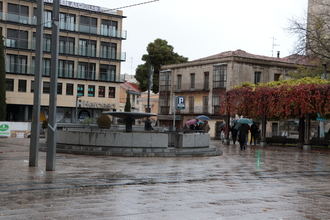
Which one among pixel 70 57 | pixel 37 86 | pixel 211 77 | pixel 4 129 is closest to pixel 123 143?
pixel 37 86

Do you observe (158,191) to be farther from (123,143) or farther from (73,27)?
(73,27)

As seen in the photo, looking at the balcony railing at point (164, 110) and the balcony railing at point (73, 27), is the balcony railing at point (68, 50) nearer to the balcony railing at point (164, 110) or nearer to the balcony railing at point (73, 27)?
the balcony railing at point (73, 27)

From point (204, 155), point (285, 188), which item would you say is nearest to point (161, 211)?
point (285, 188)

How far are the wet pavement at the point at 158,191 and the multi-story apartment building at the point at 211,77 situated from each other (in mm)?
40341

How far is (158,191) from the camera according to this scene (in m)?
10.6

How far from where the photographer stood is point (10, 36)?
60656 millimetres

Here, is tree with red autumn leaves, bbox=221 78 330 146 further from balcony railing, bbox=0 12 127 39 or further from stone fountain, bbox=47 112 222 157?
balcony railing, bbox=0 12 127 39

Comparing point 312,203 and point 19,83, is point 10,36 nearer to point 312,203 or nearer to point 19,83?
point 19,83

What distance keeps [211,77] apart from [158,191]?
50.1 metres

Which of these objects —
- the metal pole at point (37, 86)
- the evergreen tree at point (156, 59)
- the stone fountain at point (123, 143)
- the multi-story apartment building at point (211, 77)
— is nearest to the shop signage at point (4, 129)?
the stone fountain at point (123, 143)

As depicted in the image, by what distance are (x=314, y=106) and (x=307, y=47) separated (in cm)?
760

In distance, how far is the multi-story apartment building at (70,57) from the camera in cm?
6056

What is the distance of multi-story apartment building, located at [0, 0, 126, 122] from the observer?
6056 centimetres

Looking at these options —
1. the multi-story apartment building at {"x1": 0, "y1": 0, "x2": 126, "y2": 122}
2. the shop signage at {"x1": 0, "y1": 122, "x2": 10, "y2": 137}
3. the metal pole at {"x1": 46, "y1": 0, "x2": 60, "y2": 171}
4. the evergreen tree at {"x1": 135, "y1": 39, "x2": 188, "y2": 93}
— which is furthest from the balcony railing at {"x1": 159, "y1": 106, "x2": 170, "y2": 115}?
the metal pole at {"x1": 46, "y1": 0, "x2": 60, "y2": 171}
